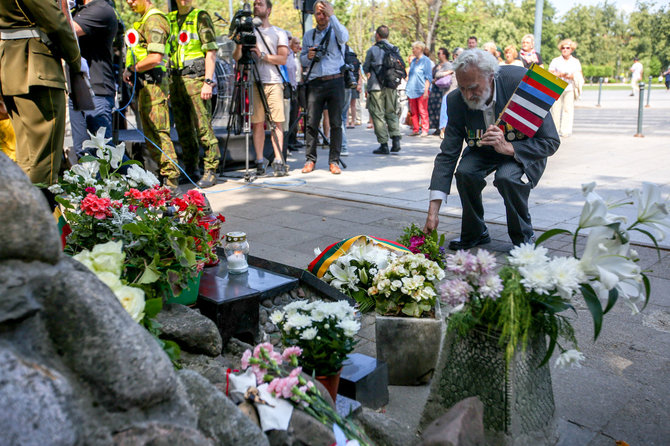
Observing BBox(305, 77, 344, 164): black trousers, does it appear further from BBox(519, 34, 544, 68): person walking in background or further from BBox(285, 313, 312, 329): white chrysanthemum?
BBox(285, 313, 312, 329): white chrysanthemum

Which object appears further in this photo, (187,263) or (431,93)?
(431,93)

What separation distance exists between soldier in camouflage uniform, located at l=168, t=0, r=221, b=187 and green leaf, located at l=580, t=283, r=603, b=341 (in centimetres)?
595

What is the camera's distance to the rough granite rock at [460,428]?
188 centimetres

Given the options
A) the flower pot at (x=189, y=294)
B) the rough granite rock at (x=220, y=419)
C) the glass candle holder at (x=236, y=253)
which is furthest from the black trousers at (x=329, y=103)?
the rough granite rock at (x=220, y=419)

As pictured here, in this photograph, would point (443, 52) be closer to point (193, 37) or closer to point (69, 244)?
point (193, 37)

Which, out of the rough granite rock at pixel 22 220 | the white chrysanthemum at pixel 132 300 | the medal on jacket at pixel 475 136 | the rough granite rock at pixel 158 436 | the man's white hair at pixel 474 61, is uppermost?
the man's white hair at pixel 474 61

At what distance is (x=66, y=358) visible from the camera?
4.70ft

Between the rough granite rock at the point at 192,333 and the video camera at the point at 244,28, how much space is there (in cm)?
565

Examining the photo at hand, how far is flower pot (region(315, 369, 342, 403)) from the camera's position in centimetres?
247

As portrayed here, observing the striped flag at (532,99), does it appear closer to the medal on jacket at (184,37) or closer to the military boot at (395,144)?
→ the medal on jacket at (184,37)

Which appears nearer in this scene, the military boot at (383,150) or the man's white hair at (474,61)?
the man's white hair at (474,61)

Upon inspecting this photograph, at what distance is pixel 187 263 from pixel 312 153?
6469 mm

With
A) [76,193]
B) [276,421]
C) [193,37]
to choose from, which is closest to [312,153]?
[193,37]

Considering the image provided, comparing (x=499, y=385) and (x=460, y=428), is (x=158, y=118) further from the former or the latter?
(x=460, y=428)
